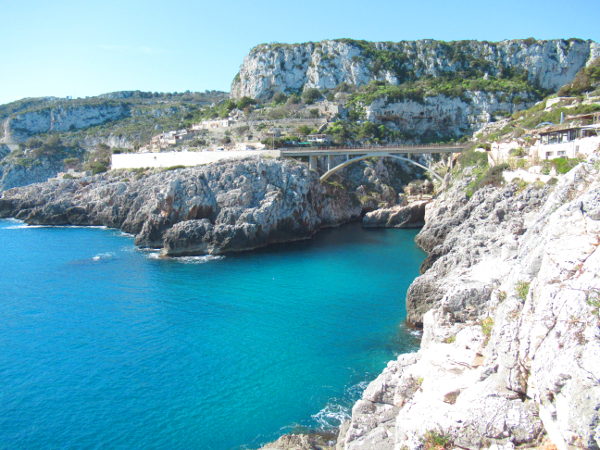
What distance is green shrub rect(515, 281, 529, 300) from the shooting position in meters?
10.2

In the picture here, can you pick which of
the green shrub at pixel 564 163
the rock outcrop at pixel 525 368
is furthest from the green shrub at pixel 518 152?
the rock outcrop at pixel 525 368

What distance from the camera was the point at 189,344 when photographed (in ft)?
74.4

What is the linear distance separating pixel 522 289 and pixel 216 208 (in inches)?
1484

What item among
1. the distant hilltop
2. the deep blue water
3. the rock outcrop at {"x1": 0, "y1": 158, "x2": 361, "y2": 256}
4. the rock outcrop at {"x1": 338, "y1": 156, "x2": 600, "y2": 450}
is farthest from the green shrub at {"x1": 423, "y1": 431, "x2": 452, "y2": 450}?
the distant hilltop

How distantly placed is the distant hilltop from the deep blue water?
6226cm

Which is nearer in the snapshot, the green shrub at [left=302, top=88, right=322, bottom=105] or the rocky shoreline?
the rocky shoreline

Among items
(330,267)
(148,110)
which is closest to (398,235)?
(330,267)

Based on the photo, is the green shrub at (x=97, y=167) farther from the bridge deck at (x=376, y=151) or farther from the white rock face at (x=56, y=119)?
the white rock face at (x=56, y=119)

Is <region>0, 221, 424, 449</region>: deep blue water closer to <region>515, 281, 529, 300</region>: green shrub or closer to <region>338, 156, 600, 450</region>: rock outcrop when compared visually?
<region>338, 156, 600, 450</region>: rock outcrop

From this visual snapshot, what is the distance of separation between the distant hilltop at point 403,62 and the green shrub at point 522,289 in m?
83.8

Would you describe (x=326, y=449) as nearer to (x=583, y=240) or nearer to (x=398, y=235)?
(x=583, y=240)

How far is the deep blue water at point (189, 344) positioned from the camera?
16484mm

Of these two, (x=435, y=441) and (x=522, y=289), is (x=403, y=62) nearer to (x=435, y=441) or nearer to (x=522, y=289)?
(x=522, y=289)

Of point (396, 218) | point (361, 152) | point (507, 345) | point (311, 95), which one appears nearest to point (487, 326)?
point (507, 345)
